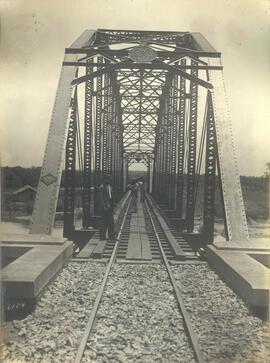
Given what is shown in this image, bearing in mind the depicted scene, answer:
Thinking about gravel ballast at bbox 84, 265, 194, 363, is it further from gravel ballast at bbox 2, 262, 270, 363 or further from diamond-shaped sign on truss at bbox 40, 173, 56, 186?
diamond-shaped sign on truss at bbox 40, 173, 56, 186

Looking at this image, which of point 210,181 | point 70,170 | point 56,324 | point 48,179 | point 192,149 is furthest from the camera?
point 192,149

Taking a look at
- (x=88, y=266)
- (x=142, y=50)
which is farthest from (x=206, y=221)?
(x=142, y=50)

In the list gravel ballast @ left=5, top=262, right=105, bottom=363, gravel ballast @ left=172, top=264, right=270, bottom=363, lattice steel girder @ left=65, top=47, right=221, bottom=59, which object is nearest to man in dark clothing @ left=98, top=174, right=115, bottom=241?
lattice steel girder @ left=65, top=47, right=221, bottom=59

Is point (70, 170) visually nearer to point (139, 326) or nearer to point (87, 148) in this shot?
point (87, 148)

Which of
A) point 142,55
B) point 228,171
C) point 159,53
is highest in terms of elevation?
point 159,53

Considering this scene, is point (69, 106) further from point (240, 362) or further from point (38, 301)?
point (240, 362)

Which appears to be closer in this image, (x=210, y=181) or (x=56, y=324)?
(x=56, y=324)

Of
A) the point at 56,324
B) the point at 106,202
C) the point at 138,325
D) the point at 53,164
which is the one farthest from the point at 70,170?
the point at 138,325
